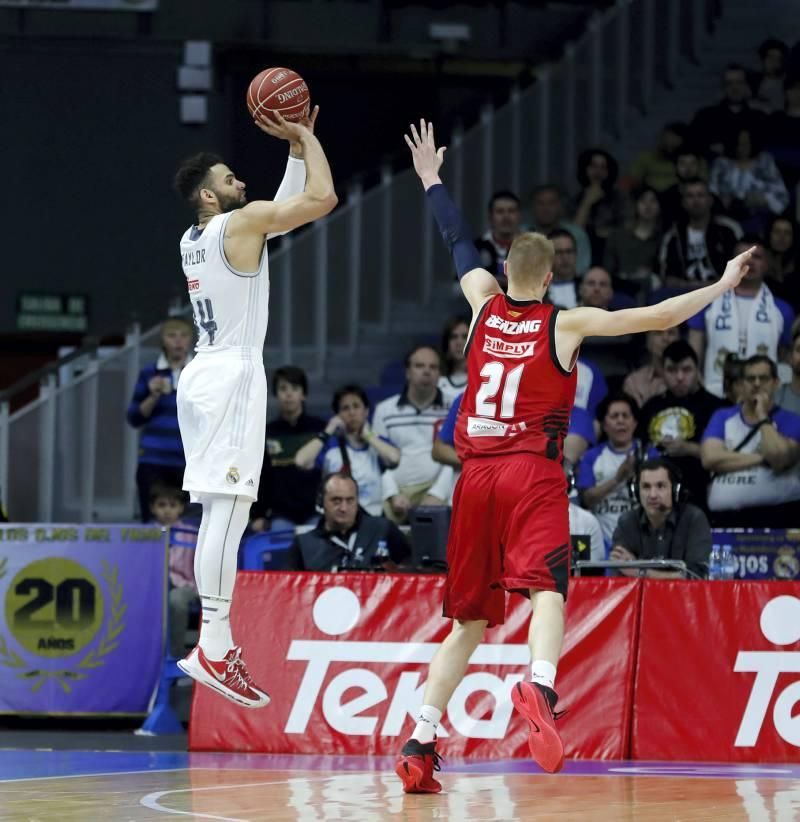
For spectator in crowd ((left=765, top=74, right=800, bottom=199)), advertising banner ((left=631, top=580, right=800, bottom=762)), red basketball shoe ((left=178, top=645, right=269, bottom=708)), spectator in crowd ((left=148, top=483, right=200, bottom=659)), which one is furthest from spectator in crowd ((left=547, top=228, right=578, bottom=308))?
red basketball shoe ((left=178, top=645, right=269, bottom=708))

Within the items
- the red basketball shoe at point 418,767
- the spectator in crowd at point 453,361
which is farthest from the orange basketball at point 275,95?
the spectator in crowd at point 453,361

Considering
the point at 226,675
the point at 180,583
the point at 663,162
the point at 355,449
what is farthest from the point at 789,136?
the point at 226,675

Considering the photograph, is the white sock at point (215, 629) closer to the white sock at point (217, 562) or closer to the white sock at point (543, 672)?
the white sock at point (217, 562)

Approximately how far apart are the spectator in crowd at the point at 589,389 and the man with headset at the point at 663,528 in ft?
7.46

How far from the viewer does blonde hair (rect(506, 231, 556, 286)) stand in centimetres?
822

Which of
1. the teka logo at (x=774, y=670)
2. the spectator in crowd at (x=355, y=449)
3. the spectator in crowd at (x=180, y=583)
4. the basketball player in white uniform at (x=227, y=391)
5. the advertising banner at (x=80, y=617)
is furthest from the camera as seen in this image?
the spectator in crowd at (x=355, y=449)

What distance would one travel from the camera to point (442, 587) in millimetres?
10281

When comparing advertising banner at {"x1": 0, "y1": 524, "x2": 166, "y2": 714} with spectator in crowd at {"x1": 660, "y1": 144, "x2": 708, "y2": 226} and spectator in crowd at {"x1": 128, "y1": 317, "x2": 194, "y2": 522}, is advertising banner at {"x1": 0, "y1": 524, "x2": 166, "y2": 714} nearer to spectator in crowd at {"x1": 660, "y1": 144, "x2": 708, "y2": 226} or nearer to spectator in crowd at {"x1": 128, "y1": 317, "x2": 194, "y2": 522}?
spectator in crowd at {"x1": 128, "y1": 317, "x2": 194, "y2": 522}

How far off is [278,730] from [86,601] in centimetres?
232

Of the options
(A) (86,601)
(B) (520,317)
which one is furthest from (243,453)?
(A) (86,601)

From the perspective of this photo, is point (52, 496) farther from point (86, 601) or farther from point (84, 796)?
point (84, 796)

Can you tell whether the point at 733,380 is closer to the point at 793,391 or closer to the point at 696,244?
the point at 793,391

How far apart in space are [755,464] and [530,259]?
4.42 metres

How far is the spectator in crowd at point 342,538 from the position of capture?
11172 millimetres
